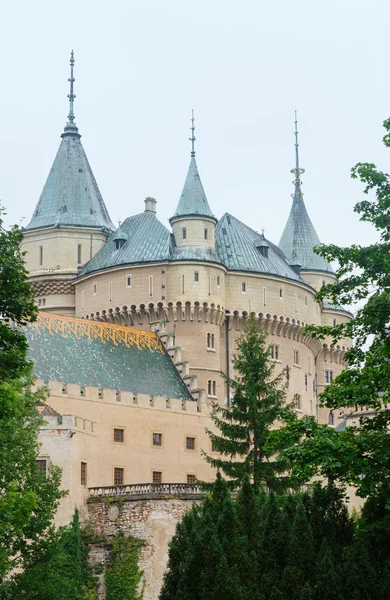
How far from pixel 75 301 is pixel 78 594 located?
34536 mm

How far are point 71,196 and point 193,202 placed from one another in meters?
11.8

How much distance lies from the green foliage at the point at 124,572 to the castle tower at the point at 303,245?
133 ft

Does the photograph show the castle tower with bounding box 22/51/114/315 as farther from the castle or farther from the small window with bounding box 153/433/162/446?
the small window with bounding box 153/433/162/446

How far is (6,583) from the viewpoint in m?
47.3

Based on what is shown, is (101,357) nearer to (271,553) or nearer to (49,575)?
(49,575)

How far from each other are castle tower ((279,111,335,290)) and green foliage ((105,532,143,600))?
4069 centimetres

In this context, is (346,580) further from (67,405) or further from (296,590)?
(67,405)

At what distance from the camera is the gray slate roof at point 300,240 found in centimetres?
9512

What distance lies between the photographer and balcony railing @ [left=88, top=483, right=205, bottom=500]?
57.6m

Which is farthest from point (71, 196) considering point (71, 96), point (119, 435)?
point (119, 435)

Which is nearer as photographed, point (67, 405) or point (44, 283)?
point (67, 405)

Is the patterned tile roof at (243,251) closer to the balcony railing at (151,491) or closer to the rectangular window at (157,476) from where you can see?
the rectangular window at (157,476)

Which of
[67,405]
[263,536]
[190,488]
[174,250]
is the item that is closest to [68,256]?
[174,250]

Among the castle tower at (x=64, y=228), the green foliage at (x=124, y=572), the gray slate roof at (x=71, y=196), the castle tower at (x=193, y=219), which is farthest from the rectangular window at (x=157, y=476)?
the gray slate roof at (x=71, y=196)
